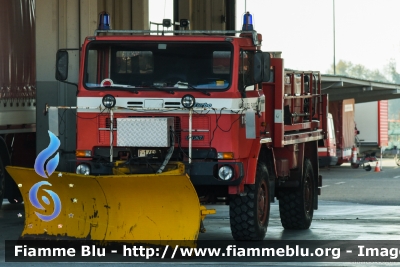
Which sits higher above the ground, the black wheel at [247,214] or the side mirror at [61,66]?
the side mirror at [61,66]

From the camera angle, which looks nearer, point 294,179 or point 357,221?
point 294,179

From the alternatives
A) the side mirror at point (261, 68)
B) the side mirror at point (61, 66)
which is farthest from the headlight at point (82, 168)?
the side mirror at point (261, 68)

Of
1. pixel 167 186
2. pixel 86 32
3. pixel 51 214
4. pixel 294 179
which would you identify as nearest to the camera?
pixel 167 186

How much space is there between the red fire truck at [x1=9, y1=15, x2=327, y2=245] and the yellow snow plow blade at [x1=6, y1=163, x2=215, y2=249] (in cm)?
2

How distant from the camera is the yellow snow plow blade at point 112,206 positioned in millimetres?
11906

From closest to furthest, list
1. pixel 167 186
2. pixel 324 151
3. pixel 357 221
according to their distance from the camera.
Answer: pixel 167 186 < pixel 357 221 < pixel 324 151

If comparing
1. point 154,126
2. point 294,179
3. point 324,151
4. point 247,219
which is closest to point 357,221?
point 294,179

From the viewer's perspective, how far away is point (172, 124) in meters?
12.9

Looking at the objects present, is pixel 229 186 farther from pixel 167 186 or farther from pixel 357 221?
pixel 357 221

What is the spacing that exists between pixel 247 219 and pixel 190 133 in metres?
1.34

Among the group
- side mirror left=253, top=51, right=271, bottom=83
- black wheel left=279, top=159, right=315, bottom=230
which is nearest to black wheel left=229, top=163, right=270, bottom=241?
side mirror left=253, top=51, right=271, bottom=83

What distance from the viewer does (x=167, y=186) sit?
11.9 metres

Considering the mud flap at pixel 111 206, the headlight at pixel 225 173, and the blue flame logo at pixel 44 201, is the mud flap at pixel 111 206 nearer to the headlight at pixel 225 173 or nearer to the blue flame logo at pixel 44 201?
the blue flame logo at pixel 44 201

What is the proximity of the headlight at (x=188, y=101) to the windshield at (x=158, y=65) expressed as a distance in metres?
0.37
